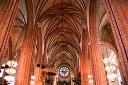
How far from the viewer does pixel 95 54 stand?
11.4 meters

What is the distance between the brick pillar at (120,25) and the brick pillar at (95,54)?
506 cm

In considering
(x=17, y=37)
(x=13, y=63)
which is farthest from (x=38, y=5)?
(x=13, y=63)

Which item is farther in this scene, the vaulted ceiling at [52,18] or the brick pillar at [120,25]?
the vaulted ceiling at [52,18]

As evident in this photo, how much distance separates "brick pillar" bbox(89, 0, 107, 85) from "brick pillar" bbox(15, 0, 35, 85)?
513 cm

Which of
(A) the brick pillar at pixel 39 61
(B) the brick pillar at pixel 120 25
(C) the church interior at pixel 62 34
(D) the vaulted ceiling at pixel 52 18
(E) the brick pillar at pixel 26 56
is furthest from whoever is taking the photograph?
(A) the brick pillar at pixel 39 61

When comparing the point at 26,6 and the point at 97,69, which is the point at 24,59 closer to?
the point at 26,6

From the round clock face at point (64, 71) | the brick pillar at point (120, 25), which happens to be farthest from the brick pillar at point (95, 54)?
the round clock face at point (64, 71)

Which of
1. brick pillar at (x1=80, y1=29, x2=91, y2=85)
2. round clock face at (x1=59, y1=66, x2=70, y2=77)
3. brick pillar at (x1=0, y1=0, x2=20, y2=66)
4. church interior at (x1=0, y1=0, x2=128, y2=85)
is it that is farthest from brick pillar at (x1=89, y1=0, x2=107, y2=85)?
round clock face at (x1=59, y1=66, x2=70, y2=77)

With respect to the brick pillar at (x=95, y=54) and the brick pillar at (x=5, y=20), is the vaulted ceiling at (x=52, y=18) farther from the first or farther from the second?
the brick pillar at (x=5, y=20)

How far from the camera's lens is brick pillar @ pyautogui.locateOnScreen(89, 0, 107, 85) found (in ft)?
34.1

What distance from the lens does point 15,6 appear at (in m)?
7.41

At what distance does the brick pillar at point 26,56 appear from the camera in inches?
401

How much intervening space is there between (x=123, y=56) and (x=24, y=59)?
306 inches

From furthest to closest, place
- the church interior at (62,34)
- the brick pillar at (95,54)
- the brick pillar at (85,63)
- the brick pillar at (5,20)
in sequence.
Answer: the brick pillar at (85,63) < the brick pillar at (95,54) < the church interior at (62,34) < the brick pillar at (5,20)
